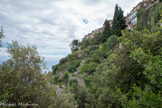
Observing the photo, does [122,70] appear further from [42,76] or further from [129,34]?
[42,76]

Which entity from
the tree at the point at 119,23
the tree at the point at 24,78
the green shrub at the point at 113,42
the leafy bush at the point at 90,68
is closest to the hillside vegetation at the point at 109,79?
the tree at the point at 24,78

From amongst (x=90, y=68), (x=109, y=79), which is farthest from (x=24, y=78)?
(x=90, y=68)

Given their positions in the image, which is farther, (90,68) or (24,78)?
(90,68)

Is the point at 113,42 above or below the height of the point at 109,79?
above

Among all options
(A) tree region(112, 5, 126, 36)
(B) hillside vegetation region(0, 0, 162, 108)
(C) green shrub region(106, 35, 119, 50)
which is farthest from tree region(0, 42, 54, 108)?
(A) tree region(112, 5, 126, 36)

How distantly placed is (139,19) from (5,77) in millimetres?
28854

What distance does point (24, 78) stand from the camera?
15.9 feet

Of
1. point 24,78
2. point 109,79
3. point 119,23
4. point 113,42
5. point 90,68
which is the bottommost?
point 90,68

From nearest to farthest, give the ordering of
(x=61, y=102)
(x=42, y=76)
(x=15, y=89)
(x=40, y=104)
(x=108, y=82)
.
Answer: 1. (x=15, y=89)
2. (x=40, y=104)
3. (x=61, y=102)
4. (x=42, y=76)
5. (x=108, y=82)

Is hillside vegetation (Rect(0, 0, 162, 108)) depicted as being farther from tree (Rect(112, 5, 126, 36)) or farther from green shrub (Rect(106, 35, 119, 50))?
tree (Rect(112, 5, 126, 36))

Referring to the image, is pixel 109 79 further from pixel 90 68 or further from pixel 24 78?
pixel 90 68

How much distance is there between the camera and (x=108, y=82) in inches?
273

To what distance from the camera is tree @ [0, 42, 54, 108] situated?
416cm

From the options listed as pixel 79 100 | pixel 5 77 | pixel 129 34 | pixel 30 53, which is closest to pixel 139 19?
pixel 129 34
